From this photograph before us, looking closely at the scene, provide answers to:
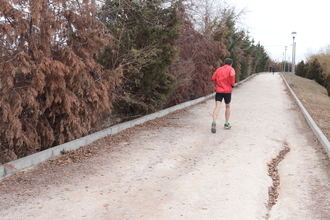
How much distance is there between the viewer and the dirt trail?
3775 millimetres

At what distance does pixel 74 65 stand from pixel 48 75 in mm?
464

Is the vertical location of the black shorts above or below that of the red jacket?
below

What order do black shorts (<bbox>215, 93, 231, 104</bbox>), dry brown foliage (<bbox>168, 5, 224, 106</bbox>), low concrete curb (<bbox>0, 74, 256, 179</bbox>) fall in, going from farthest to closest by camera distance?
dry brown foliage (<bbox>168, 5, 224, 106</bbox>), black shorts (<bbox>215, 93, 231, 104</bbox>), low concrete curb (<bbox>0, 74, 256, 179</bbox>)

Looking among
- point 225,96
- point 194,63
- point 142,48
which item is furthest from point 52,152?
point 194,63

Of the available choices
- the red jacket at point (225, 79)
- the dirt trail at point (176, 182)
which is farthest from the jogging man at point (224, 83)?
the dirt trail at point (176, 182)

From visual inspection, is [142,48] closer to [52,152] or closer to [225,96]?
[225,96]

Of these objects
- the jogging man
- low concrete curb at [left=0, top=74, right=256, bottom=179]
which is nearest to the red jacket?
the jogging man

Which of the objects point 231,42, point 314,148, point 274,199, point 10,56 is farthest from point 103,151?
point 231,42

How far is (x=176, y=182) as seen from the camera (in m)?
4.65

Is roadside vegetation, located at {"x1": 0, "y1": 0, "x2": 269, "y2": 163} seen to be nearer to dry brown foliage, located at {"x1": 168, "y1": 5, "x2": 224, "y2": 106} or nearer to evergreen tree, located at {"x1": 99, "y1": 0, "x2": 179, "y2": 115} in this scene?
evergreen tree, located at {"x1": 99, "y1": 0, "x2": 179, "y2": 115}

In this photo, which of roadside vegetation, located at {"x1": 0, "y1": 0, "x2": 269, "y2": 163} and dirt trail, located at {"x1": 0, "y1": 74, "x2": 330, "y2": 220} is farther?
roadside vegetation, located at {"x1": 0, "y1": 0, "x2": 269, "y2": 163}

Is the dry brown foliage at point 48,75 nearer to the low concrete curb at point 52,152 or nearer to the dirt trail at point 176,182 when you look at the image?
the low concrete curb at point 52,152

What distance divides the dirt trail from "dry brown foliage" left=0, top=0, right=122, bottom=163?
0.59 metres

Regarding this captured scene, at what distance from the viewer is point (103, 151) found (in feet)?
19.8
